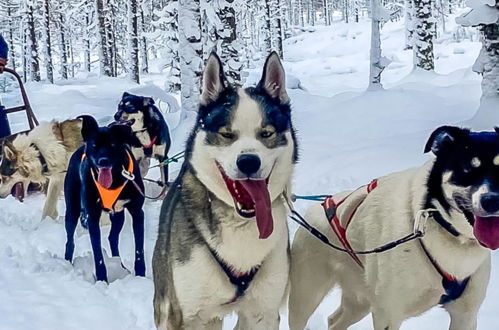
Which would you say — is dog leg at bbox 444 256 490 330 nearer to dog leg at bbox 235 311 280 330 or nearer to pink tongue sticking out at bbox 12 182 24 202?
dog leg at bbox 235 311 280 330

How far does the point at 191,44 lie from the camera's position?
11242 mm

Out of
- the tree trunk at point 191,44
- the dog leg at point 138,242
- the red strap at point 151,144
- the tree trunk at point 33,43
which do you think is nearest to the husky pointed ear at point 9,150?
the red strap at point 151,144

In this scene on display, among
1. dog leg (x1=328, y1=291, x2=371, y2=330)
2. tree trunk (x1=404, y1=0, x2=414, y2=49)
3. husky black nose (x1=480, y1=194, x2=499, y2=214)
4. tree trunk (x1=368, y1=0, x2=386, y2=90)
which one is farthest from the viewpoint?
tree trunk (x1=404, y1=0, x2=414, y2=49)

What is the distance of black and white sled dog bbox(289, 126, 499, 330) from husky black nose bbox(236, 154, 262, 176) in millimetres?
798

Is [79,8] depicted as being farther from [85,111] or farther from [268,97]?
[268,97]

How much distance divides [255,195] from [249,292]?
509mm

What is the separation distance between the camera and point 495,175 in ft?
8.24

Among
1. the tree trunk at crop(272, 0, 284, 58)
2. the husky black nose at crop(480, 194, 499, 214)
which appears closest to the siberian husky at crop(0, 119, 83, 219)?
the husky black nose at crop(480, 194, 499, 214)

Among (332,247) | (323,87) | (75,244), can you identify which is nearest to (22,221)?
(75,244)

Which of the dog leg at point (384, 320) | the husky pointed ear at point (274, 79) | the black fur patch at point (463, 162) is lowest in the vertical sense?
the dog leg at point (384, 320)

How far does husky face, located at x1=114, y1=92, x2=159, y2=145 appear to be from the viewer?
7496 millimetres

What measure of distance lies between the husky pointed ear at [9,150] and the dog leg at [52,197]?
1.65ft

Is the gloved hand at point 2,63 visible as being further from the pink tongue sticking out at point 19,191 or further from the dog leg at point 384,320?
the dog leg at point 384,320

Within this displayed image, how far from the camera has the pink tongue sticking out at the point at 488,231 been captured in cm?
250
